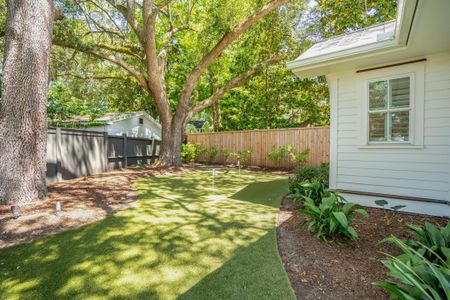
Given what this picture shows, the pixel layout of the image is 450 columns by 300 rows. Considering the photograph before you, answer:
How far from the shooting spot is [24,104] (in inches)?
170

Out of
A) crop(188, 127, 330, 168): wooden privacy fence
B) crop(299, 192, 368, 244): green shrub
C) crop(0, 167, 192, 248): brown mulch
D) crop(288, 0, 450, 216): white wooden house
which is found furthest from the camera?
crop(188, 127, 330, 168): wooden privacy fence

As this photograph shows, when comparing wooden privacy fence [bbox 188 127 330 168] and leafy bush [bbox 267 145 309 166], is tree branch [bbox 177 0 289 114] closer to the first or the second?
wooden privacy fence [bbox 188 127 330 168]

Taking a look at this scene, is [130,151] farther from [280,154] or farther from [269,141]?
[280,154]

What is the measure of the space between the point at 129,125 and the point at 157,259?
12936 millimetres

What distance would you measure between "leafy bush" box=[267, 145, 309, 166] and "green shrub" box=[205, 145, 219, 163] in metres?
3.21

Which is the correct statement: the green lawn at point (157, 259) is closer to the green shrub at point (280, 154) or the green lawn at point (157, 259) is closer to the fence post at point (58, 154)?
the fence post at point (58, 154)

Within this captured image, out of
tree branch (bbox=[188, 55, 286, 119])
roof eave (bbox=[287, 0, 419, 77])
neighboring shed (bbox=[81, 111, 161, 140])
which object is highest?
tree branch (bbox=[188, 55, 286, 119])

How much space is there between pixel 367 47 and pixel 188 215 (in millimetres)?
A: 4125

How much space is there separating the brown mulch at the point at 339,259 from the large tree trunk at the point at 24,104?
179 inches

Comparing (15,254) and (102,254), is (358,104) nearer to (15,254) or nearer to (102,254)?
(102,254)

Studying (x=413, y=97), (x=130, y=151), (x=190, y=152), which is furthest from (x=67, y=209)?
(x=190, y=152)

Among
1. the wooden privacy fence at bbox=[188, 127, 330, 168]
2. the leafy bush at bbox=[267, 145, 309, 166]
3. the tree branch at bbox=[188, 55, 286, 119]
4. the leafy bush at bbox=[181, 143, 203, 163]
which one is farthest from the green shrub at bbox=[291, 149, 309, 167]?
the leafy bush at bbox=[181, 143, 203, 163]

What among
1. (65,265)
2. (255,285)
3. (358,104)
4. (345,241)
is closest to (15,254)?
(65,265)

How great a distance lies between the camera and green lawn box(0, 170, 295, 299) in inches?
82.4
